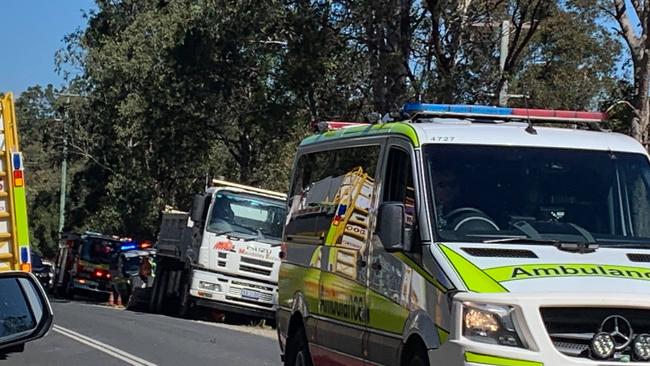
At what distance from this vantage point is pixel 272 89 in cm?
3441

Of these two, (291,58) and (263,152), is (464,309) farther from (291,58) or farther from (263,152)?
(263,152)

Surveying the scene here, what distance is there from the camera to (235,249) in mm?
24125

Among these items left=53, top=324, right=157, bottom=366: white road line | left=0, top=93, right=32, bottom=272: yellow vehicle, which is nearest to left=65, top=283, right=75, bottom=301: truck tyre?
left=53, top=324, right=157, bottom=366: white road line

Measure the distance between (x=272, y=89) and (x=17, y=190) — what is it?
2502cm

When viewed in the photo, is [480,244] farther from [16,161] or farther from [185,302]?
[185,302]

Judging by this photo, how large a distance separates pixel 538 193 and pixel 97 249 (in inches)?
1363

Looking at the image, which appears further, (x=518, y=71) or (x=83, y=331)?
(x=518, y=71)

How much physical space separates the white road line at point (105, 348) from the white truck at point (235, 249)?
4.60m

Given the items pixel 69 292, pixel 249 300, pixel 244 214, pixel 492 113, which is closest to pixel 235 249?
pixel 244 214

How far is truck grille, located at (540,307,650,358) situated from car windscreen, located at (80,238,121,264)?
35.0m

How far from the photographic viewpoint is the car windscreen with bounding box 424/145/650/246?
24.7 ft

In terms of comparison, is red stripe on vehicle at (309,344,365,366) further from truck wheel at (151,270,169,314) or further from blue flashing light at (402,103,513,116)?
truck wheel at (151,270,169,314)

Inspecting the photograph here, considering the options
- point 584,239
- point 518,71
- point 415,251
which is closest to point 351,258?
point 415,251

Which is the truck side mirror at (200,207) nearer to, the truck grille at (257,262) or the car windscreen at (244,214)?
the car windscreen at (244,214)
